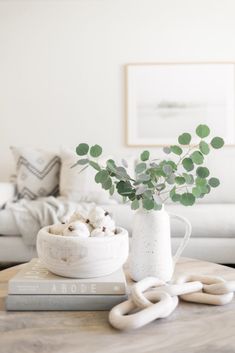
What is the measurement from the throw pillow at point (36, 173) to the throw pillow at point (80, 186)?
4.3 inches

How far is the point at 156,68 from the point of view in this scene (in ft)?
10.0

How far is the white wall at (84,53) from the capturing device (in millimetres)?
3035

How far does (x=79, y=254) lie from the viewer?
30.8 inches

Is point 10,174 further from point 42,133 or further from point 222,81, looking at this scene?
point 222,81

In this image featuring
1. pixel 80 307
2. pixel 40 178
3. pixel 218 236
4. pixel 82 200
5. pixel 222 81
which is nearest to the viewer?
pixel 80 307

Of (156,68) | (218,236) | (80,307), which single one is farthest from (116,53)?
(80,307)

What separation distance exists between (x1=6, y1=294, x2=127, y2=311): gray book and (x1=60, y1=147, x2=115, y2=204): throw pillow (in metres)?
1.61

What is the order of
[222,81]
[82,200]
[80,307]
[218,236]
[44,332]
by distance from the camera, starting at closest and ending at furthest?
1. [44,332]
2. [80,307]
3. [218,236]
4. [82,200]
5. [222,81]

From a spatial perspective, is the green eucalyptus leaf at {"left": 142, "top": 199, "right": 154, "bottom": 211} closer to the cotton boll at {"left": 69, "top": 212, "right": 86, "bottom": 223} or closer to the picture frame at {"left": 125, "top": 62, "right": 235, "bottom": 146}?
the cotton boll at {"left": 69, "top": 212, "right": 86, "bottom": 223}

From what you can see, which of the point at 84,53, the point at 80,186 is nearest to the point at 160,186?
the point at 80,186

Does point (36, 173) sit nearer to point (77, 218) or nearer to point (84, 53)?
point (84, 53)

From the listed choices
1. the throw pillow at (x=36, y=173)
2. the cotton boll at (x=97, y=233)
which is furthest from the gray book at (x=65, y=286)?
the throw pillow at (x=36, y=173)

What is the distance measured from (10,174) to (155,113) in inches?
56.4

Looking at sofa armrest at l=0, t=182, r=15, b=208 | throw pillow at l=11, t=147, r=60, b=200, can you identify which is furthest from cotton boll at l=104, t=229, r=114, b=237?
throw pillow at l=11, t=147, r=60, b=200
